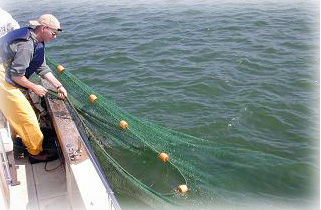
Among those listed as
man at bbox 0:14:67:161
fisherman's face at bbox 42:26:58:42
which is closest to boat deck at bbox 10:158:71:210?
man at bbox 0:14:67:161

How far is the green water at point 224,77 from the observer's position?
612 centimetres

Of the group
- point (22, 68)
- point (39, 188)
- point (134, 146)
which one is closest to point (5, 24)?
point (22, 68)

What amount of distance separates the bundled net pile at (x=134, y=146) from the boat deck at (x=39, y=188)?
726mm

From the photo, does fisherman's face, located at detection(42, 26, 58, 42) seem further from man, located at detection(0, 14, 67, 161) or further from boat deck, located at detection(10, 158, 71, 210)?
boat deck, located at detection(10, 158, 71, 210)

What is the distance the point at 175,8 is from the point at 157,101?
7.51m

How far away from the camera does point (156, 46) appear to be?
38.2 feet

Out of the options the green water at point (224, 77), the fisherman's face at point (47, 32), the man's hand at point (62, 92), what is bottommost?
the green water at point (224, 77)

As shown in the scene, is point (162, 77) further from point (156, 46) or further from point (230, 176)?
point (230, 176)

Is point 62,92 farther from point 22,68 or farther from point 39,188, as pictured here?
point 39,188

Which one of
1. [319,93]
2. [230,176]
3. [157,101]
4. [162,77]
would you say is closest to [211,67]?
[162,77]

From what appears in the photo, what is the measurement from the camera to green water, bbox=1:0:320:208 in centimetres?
612

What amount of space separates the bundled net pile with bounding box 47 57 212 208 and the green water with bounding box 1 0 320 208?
0.27m

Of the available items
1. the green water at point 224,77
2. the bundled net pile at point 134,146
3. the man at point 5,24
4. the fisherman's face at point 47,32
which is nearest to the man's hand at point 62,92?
the bundled net pile at point 134,146

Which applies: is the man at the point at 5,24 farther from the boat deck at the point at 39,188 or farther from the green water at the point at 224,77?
the green water at the point at 224,77
